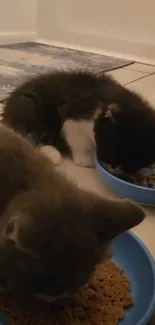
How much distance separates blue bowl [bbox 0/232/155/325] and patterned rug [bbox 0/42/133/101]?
4.53 feet

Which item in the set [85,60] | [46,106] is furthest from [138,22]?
[46,106]

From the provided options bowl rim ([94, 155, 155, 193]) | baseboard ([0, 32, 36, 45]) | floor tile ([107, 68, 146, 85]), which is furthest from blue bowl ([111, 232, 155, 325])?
baseboard ([0, 32, 36, 45])

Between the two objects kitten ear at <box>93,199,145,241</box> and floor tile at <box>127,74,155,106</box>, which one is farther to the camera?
floor tile at <box>127,74,155,106</box>

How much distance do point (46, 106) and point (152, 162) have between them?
0.46m

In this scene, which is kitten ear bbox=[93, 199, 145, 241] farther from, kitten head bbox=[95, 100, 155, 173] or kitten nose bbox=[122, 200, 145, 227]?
kitten head bbox=[95, 100, 155, 173]

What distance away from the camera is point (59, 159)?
1.76 metres

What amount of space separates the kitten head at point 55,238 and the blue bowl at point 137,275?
6.8 inches

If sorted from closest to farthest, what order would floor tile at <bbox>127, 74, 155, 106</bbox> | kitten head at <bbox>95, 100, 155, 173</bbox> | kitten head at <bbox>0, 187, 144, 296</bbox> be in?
kitten head at <bbox>0, 187, 144, 296</bbox>
kitten head at <bbox>95, 100, 155, 173</bbox>
floor tile at <bbox>127, 74, 155, 106</bbox>

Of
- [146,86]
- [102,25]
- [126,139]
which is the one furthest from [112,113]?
[102,25]

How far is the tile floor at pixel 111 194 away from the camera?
1.34m

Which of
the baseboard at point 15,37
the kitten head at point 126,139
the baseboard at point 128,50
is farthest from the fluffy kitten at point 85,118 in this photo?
the baseboard at point 15,37

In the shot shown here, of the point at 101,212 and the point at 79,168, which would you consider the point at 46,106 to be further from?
the point at 101,212

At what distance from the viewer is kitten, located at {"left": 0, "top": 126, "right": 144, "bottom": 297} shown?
0.69 metres

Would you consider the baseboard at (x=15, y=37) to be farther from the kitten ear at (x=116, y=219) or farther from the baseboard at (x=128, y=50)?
the kitten ear at (x=116, y=219)
